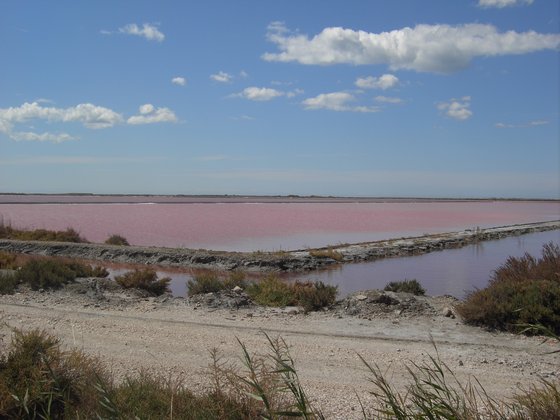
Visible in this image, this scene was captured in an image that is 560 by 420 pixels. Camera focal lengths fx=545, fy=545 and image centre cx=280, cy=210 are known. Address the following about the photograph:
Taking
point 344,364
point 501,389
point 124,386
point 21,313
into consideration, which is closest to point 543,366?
point 501,389

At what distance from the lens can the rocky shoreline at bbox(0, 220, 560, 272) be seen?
23.3 m

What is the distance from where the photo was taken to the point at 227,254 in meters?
24.7

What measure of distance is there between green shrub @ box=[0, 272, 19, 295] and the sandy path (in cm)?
101

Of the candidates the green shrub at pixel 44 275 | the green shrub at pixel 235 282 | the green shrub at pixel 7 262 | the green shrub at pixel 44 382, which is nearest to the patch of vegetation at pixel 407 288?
the green shrub at pixel 235 282

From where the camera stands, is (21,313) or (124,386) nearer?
(124,386)

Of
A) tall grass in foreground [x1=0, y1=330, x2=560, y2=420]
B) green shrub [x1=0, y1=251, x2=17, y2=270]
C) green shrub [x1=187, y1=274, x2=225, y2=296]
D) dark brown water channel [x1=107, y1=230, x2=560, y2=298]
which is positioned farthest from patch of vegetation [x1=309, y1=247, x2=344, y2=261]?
tall grass in foreground [x1=0, y1=330, x2=560, y2=420]

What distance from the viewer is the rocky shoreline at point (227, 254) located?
23328mm

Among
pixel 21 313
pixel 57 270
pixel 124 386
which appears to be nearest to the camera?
pixel 124 386

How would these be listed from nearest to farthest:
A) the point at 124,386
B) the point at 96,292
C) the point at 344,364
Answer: the point at 124,386
the point at 344,364
the point at 96,292

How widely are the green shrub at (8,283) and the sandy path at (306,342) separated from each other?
1005mm

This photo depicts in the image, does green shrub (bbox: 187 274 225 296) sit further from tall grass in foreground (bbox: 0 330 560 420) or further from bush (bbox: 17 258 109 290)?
tall grass in foreground (bbox: 0 330 560 420)

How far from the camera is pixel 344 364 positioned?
7.62 metres

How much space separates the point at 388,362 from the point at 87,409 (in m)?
4.33

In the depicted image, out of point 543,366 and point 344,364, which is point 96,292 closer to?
point 344,364
